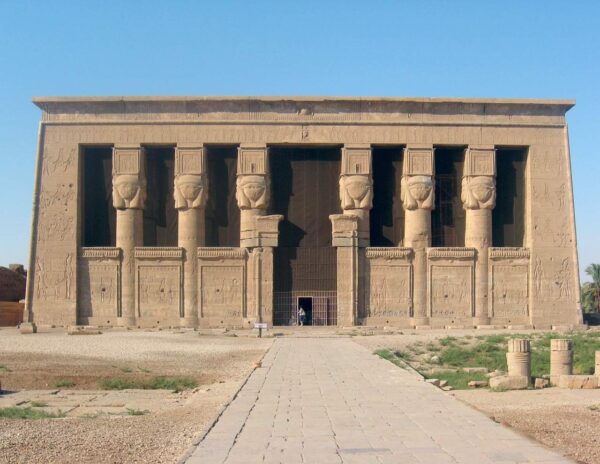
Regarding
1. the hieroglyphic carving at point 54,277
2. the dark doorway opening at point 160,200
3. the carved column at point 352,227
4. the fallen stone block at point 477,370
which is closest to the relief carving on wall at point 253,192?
the carved column at point 352,227

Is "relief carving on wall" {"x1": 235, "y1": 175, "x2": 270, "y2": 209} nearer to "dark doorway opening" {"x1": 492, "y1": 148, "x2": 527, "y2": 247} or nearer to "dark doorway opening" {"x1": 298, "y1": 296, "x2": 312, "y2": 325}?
"dark doorway opening" {"x1": 298, "y1": 296, "x2": 312, "y2": 325}

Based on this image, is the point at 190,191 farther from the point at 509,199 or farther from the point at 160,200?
the point at 509,199

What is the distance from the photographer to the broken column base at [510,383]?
12750 mm

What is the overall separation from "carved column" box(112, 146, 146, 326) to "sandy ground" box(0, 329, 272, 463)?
2196 millimetres

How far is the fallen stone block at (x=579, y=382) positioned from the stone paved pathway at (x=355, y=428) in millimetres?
2560

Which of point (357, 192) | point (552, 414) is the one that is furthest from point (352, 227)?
point (552, 414)

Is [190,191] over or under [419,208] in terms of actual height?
over

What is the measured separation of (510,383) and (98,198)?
24.5 m

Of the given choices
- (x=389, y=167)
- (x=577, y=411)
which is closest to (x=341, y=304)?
(x=389, y=167)

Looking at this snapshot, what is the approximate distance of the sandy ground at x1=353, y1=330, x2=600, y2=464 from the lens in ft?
25.7

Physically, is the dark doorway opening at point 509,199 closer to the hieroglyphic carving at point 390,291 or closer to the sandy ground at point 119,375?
the hieroglyphic carving at point 390,291

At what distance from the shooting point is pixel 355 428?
8.16m

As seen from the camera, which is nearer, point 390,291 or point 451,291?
point 390,291

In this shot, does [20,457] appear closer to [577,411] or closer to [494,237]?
[577,411]
